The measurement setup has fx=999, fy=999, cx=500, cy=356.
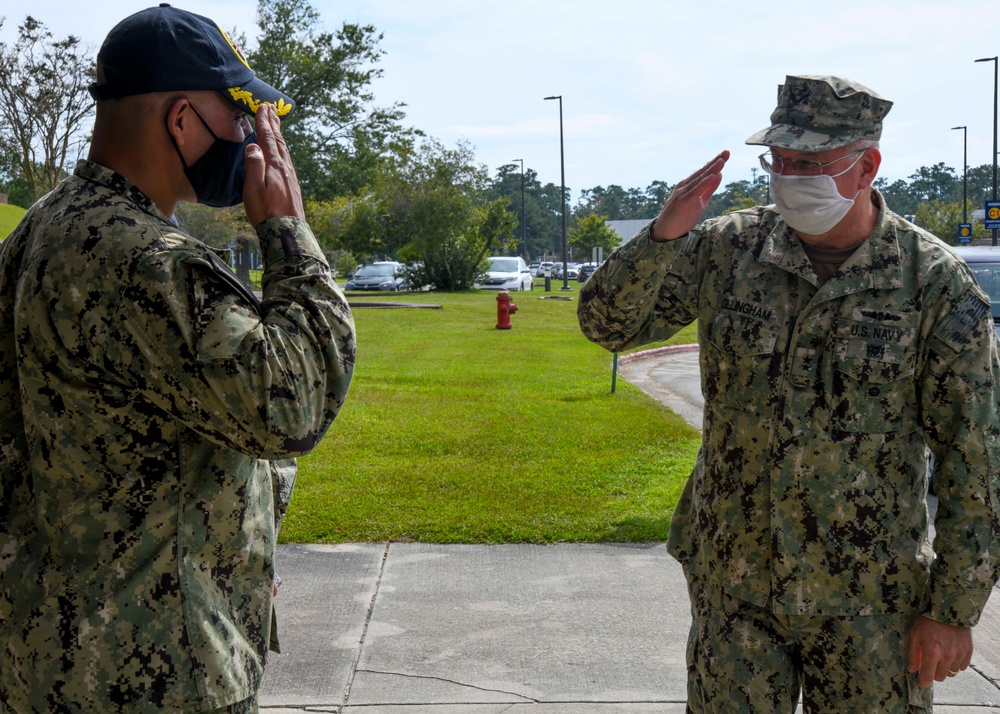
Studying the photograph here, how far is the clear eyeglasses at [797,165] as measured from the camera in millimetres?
2615

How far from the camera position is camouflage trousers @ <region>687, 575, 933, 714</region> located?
2.41 metres

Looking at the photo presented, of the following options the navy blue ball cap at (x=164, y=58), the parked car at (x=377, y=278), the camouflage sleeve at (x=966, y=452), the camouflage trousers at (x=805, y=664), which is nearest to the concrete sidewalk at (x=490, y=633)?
the camouflage trousers at (x=805, y=664)

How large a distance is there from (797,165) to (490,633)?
2.74 metres

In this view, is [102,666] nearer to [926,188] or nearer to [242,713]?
[242,713]

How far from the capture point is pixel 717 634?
253 centimetres

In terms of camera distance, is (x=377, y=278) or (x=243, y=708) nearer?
(x=243, y=708)

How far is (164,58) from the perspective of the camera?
6.18ft

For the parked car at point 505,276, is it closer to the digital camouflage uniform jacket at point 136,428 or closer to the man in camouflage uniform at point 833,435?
the man in camouflage uniform at point 833,435

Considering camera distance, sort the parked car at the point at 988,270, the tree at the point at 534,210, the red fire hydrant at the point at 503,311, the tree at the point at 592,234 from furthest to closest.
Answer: the tree at the point at 534,210
the tree at the point at 592,234
the red fire hydrant at the point at 503,311
the parked car at the point at 988,270

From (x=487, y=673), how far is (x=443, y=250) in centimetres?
3547

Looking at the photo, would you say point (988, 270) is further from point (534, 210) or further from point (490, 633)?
point (534, 210)

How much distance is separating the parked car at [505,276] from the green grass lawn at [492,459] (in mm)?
25840

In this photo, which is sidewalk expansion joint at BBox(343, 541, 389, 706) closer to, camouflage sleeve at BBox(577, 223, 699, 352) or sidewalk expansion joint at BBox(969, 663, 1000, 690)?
camouflage sleeve at BBox(577, 223, 699, 352)

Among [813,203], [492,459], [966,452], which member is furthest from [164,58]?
[492,459]
